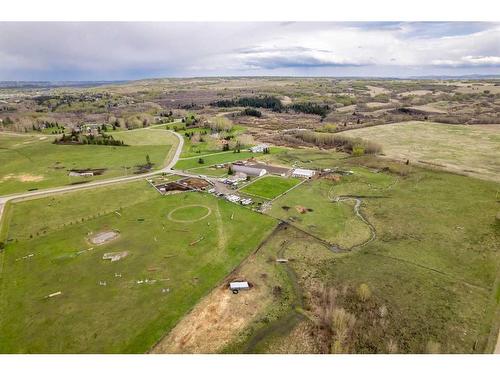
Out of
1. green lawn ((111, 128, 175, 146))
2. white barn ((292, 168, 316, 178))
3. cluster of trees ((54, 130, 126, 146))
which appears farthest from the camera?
green lawn ((111, 128, 175, 146))

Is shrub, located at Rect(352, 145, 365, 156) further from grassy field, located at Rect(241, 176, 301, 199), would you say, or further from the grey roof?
the grey roof

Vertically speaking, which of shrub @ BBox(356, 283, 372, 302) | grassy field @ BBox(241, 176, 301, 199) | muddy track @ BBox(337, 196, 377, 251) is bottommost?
shrub @ BBox(356, 283, 372, 302)

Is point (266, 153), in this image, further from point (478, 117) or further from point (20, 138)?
point (478, 117)

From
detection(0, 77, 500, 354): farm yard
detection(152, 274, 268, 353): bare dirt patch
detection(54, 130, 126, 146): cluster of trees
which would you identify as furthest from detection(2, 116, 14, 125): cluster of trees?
detection(152, 274, 268, 353): bare dirt patch

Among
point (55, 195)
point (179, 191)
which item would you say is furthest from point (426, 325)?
point (55, 195)

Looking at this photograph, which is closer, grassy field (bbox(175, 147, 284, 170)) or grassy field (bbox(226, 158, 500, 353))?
grassy field (bbox(226, 158, 500, 353))

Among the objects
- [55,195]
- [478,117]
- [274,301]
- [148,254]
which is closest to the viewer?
[274,301]

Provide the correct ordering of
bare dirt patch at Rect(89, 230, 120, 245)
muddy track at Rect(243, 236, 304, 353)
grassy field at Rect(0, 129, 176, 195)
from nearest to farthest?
muddy track at Rect(243, 236, 304, 353), bare dirt patch at Rect(89, 230, 120, 245), grassy field at Rect(0, 129, 176, 195)
